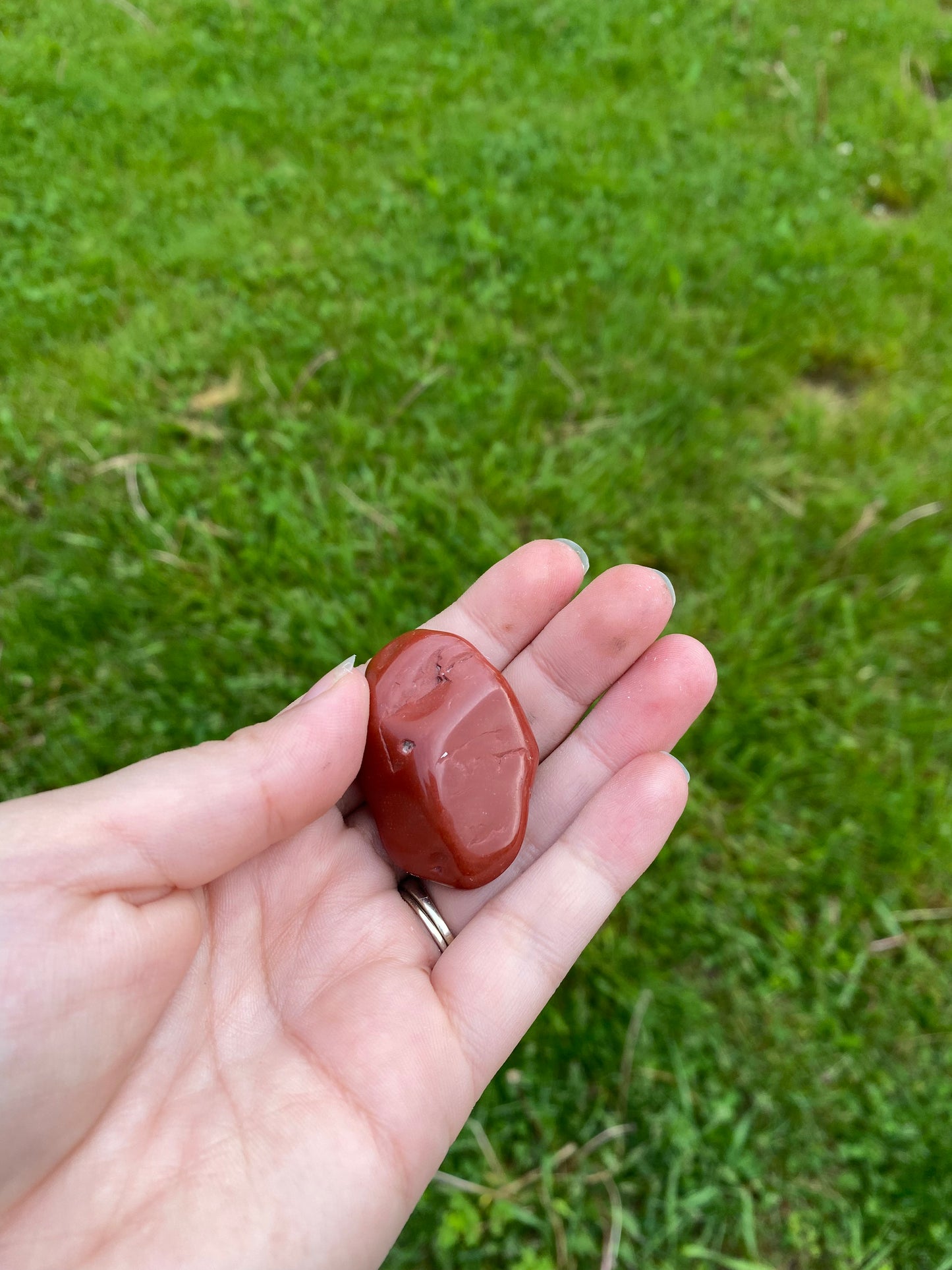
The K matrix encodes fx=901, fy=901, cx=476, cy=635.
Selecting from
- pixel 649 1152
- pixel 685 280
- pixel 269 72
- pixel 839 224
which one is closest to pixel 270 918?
pixel 649 1152

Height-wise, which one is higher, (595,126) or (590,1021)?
(595,126)

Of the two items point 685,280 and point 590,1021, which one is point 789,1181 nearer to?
point 590,1021

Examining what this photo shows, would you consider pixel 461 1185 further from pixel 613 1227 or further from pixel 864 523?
pixel 864 523

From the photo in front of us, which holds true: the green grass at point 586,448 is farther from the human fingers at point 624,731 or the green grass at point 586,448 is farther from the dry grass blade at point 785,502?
the human fingers at point 624,731

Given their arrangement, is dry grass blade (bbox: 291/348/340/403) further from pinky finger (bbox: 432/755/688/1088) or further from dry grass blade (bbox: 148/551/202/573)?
pinky finger (bbox: 432/755/688/1088)

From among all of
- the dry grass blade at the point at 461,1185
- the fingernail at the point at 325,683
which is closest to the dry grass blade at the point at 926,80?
the fingernail at the point at 325,683

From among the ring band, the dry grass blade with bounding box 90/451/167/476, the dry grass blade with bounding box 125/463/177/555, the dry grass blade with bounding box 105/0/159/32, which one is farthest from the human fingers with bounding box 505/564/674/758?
the dry grass blade with bounding box 105/0/159/32

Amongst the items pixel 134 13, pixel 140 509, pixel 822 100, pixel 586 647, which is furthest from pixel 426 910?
pixel 134 13
